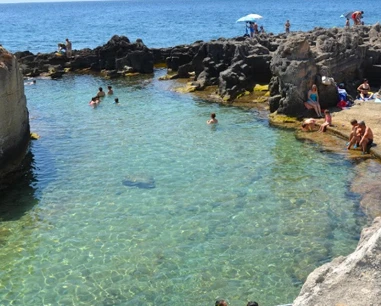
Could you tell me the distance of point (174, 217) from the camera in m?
16.1

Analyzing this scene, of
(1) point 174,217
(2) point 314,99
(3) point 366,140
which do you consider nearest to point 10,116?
(1) point 174,217

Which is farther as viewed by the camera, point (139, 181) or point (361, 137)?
point (361, 137)

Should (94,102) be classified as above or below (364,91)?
below

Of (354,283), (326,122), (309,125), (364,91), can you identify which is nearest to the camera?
(354,283)

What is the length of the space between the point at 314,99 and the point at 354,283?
21.1 meters

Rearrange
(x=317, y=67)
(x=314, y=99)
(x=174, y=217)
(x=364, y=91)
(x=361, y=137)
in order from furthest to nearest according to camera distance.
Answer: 1. (x=364, y=91)
2. (x=317, y=67)
3. (x=314, y=99)
4. (x=361, y=137)
5. (x=174, y=217)

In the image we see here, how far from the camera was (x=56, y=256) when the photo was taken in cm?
1399

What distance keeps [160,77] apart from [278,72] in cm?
1696

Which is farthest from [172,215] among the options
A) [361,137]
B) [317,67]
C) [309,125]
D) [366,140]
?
[317,67]

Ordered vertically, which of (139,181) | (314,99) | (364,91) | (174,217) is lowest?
(174,217)

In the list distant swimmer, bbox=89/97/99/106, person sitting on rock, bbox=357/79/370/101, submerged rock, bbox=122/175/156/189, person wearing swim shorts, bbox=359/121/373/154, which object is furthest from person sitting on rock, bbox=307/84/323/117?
distant swimmer, bbox=89/97/99/106

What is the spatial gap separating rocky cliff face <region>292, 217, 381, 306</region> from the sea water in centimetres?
628

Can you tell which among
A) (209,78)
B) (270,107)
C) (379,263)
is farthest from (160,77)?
(379,263)

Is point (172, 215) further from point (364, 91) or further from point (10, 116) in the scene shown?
point (364, 91)
